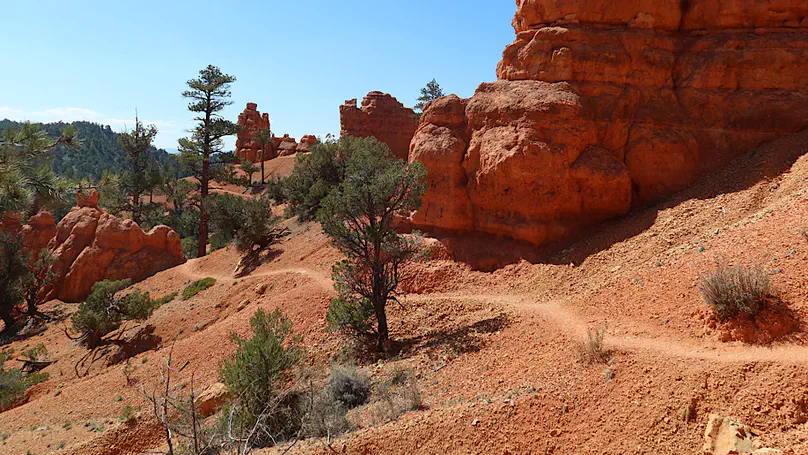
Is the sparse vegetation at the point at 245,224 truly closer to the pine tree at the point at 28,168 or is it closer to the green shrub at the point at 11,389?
the green shrub at the point at 11,389

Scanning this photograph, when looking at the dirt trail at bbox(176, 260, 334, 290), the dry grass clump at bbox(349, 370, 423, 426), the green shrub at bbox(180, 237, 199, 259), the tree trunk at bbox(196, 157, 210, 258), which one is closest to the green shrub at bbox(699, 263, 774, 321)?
the dry grass clump at bbox(349, 370, 423, 426)

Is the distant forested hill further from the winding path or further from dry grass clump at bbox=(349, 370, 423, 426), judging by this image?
dry grass clump at bbox=(349, 370, 423, 426)

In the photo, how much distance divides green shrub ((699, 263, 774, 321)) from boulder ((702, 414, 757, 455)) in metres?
2.66

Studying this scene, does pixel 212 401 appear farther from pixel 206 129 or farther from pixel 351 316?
pixel 206 129

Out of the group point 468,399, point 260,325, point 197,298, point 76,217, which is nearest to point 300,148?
point 76,217

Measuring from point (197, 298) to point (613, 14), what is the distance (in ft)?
69.3

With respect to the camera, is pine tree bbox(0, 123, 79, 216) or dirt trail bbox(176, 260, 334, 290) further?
dirt trail bbox(176, 260, 334, 290)

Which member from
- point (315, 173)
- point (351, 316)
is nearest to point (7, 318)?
point (315, 173)

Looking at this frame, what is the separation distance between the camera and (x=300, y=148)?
62031 mm

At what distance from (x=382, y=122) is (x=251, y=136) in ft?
98.9

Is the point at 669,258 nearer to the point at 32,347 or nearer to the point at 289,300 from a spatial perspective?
the point at 289,300

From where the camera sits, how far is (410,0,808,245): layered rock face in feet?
45.4

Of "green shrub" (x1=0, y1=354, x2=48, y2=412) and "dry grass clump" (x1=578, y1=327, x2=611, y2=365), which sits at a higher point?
"dry grass clump" (x1=578, y1=327, x2=611, y2=365)

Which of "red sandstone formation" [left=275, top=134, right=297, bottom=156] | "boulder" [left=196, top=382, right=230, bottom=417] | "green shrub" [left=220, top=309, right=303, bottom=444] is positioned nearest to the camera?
"green shrub" [left=220, top=309, right=303, bottom=444]
